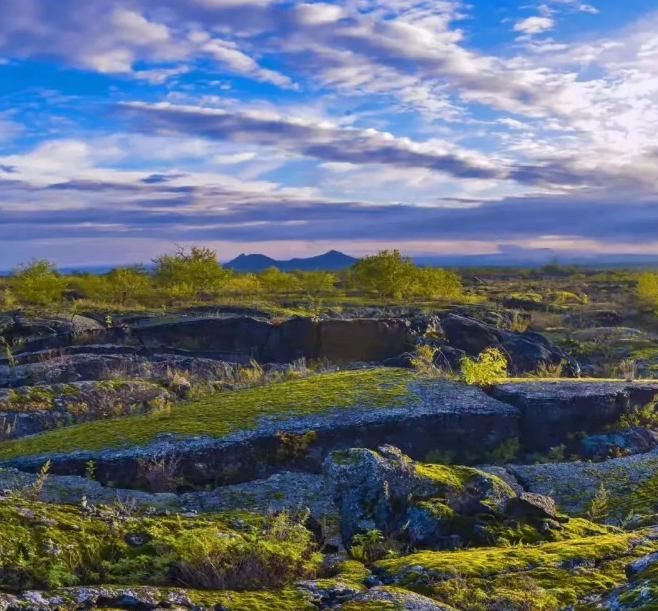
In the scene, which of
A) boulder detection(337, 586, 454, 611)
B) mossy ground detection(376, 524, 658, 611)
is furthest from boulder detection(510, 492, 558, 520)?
boulder detection(337, 586, 454, 611)

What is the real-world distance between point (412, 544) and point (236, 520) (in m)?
1.77

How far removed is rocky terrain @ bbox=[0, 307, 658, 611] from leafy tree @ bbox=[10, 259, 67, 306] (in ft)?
77.9

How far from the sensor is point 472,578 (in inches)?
198

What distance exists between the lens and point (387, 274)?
50750 mm

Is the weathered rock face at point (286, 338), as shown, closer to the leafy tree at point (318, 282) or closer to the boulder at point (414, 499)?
the boulder at point (414, 499)

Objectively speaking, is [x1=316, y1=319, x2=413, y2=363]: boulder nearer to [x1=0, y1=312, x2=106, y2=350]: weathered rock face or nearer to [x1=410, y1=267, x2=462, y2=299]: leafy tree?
[x1=0, y1=312, x2=106, y2=350]: weathered rock face

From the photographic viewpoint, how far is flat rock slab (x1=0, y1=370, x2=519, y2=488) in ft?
31.6

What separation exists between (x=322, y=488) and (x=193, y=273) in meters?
43.4

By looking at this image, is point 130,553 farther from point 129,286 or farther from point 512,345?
point 129,286

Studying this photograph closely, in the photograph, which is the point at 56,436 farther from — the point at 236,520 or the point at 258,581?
the point at 258,581

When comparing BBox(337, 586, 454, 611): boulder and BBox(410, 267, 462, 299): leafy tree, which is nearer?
BBox(337, 586, 454, 611): boulder

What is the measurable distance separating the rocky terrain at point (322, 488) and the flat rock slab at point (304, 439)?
33 millimetres

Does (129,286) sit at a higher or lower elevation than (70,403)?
higher

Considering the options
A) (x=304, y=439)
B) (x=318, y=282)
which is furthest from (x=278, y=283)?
(x=304, y=439)
